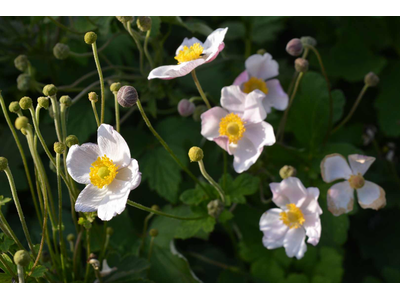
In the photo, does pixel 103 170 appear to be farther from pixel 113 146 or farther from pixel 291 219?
pixel 291 219

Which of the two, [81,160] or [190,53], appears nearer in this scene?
[81,160]

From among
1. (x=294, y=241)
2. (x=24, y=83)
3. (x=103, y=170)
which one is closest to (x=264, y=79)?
(x=294, y=241)

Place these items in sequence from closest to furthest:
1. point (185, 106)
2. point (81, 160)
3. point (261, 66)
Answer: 1. point (81, 160)
2. point (185, 106)
3. point (261, 66)

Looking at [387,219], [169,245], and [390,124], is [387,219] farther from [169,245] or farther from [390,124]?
[169,245]

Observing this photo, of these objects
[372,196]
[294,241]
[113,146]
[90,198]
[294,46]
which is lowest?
[294,241]

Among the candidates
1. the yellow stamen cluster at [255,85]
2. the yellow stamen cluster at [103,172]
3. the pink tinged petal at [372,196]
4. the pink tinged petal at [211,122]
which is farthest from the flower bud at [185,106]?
the pink tinged petal at [372,196]

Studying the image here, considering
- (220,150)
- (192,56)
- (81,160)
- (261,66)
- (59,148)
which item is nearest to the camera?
(59,148)

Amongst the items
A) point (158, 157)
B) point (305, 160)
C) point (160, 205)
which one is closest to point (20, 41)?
point (158, 157)
